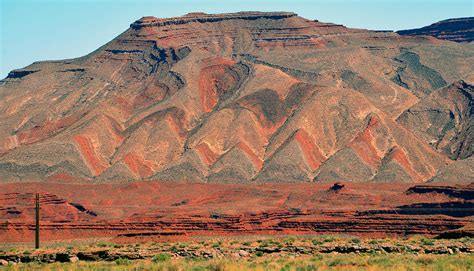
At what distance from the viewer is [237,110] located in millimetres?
142125

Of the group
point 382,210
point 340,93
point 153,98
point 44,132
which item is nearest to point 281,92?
point 340,93

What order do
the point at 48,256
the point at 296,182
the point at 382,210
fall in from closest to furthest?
the point at 48,256 → the point at 382,210 → the point at 296,182

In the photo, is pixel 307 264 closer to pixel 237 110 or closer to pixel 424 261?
pixel 424 261

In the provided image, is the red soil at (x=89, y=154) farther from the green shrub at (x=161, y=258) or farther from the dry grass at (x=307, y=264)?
the dry grass at (x=307, y=264)

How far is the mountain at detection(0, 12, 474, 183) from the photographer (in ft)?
419

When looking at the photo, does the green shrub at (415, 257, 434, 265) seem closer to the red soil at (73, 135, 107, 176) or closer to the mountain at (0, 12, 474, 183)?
the mountain at (0, 12, 474, 183)

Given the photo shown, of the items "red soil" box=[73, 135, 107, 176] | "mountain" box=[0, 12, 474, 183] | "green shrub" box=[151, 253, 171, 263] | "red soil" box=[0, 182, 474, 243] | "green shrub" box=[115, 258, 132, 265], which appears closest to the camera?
"green shrub" box=[115, 258, 132, 265]

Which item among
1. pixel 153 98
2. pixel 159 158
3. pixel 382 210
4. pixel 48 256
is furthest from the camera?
pixel 153 98

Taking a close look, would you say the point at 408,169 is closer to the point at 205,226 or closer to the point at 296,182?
the point at 296,182

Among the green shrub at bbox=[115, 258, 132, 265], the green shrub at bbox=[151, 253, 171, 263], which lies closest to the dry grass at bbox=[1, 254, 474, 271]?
the green shrub at bbox=[115, 258, 132, 265]

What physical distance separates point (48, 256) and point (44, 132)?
341ft

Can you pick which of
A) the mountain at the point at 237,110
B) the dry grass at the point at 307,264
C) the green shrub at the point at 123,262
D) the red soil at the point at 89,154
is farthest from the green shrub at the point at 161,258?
the red soil at the point at 89,154

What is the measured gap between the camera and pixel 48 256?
4259cm

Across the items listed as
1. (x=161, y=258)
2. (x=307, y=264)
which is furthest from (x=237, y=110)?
(x=307, y=264)
